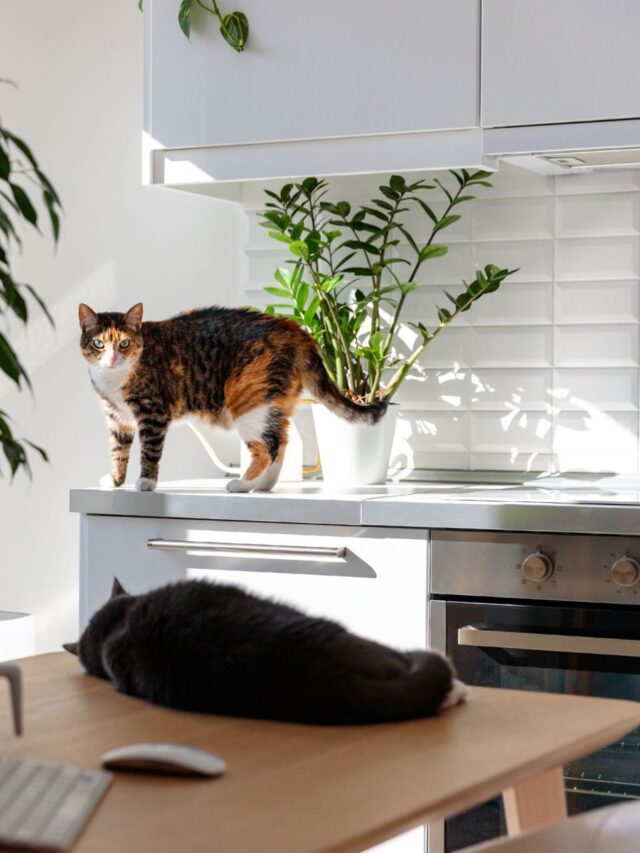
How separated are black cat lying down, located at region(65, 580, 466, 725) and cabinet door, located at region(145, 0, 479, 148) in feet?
5.42

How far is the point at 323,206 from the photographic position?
3037 millimetres

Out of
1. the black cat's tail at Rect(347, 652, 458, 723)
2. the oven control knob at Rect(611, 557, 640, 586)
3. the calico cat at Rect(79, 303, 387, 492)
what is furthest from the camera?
the calico cat at Rect(79, 303, 387, 492)

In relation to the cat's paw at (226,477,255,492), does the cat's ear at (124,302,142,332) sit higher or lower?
higher

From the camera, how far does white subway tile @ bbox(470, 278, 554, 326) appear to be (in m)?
3.05

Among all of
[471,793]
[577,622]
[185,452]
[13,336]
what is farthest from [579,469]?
[471,793]

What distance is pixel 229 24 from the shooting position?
2822mm

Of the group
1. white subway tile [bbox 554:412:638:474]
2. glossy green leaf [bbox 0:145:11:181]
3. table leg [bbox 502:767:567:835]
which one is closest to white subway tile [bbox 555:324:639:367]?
white subway tile [bbox 554:412:638:474]

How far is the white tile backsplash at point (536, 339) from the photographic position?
299cm

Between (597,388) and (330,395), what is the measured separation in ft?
2.11

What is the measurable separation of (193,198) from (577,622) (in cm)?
155

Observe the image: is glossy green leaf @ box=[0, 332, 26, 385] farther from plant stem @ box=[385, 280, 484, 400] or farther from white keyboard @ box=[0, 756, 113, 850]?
plant stem @ box=[385, 280, 484, 400]

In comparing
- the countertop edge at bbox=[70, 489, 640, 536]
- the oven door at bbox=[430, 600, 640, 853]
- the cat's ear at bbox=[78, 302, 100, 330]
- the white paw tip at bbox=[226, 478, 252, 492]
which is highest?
the cat's ear at bbox=[78, 302, 100, 330]

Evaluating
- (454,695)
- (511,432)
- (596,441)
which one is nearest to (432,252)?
(511,432)

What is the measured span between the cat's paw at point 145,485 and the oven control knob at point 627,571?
983mm
